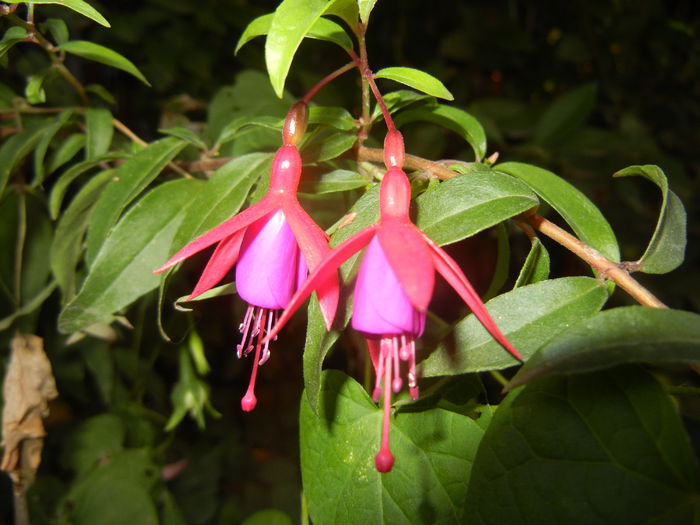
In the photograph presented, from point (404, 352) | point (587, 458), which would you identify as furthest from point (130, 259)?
point (587, 458)

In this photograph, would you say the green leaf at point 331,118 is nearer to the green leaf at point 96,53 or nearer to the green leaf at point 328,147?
the green leaf at point 328,147

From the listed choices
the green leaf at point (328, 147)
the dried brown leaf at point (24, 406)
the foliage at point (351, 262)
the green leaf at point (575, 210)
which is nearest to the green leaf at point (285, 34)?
the foliage at point (351, 262)

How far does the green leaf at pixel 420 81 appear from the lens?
A: 0.38 metres

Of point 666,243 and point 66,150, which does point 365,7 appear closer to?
point 666,243

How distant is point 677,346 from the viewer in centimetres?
30

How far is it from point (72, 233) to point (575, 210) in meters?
0.49

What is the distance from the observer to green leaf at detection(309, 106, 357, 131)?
0.44 meters

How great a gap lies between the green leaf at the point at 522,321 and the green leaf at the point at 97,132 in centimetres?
42

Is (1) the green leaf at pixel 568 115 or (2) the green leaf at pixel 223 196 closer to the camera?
(2) the green leaf at pixel 223 196

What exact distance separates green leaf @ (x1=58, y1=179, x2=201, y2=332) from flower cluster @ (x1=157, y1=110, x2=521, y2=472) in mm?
147

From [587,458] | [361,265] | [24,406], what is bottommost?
[24,406]

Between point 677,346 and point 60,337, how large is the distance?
2.60ft

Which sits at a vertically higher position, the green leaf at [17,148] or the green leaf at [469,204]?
the green leaf at [17,148]

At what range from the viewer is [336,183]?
17.5 inches
